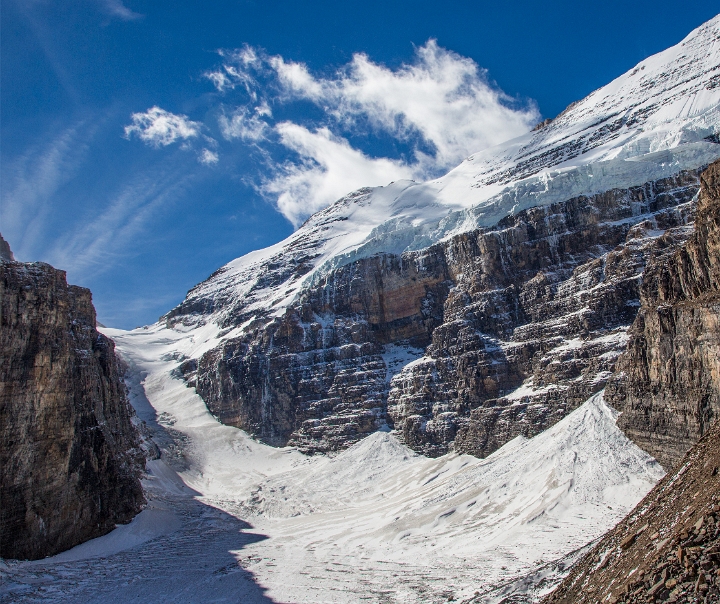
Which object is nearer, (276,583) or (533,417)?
(276,583)

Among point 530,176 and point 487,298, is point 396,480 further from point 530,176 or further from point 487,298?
point 530,176

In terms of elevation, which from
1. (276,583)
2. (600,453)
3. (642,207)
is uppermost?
(642,207)

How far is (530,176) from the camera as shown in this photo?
5310 inches

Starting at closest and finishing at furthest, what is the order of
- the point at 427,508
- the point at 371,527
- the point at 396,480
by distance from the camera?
the point at 427,508 < the point at 371,527 < the point at 396,480

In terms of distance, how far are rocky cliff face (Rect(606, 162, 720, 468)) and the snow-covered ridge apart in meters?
42.3

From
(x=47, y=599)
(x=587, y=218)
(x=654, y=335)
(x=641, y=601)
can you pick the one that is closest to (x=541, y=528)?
(x=654, y=335)

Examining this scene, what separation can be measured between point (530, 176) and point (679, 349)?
8616cm

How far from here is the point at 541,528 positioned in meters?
54.4

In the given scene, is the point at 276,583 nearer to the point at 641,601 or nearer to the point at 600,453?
the point at 600,453

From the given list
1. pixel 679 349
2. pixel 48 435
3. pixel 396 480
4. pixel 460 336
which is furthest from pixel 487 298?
pixel 48 435

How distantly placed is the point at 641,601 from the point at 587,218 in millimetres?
90599

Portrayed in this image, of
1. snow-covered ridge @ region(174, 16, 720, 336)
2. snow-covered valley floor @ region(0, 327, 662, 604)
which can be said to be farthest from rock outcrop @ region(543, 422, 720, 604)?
snow-covered ridge @ region(174, 16, 720, 336)

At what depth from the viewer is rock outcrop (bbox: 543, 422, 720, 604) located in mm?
12234

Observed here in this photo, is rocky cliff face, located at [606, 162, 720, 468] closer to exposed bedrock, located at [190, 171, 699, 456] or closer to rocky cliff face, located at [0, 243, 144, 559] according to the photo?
exposed bedrock, located at [190, 171, 699, 456]
